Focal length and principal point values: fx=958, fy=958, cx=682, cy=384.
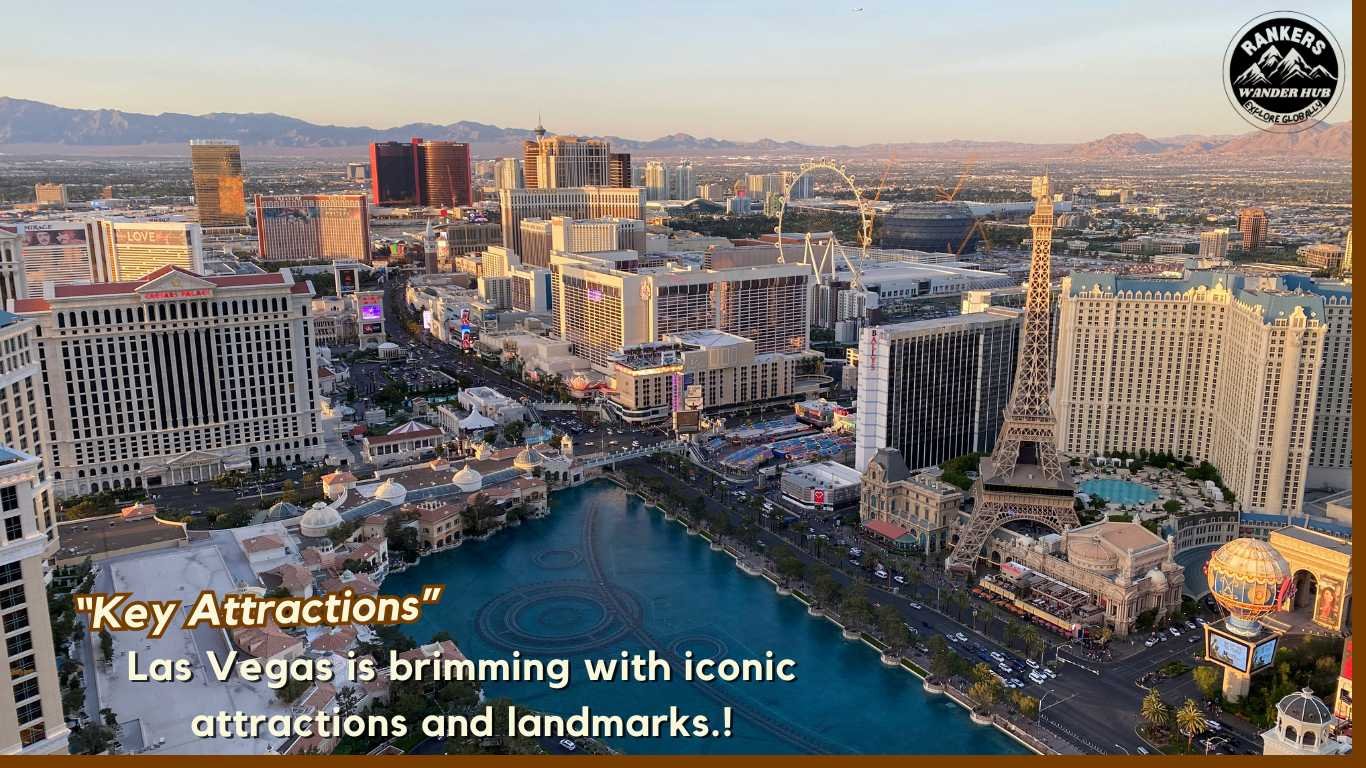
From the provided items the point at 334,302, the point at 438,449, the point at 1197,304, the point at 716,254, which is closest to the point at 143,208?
the point at 334,302

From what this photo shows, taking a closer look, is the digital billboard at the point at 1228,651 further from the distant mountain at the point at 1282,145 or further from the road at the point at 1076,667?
the distant mountain at the point at 1282,145

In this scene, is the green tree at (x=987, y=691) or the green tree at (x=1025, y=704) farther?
the green tree at (x=987, y=691)

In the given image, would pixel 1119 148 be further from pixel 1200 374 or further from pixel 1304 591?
pixel 1304 591

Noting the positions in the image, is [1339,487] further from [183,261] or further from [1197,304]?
[183,261]

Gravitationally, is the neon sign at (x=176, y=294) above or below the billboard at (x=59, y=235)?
below

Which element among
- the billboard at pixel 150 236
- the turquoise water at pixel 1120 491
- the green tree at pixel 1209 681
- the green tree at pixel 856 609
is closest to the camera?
the green tree at pixel 1209 681

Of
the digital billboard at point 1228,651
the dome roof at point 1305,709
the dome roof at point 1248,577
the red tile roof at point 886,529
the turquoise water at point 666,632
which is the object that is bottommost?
→ the turquoise water at point 666,632

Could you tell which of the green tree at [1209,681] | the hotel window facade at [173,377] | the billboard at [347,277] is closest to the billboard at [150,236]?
the billboard at [347,277]
